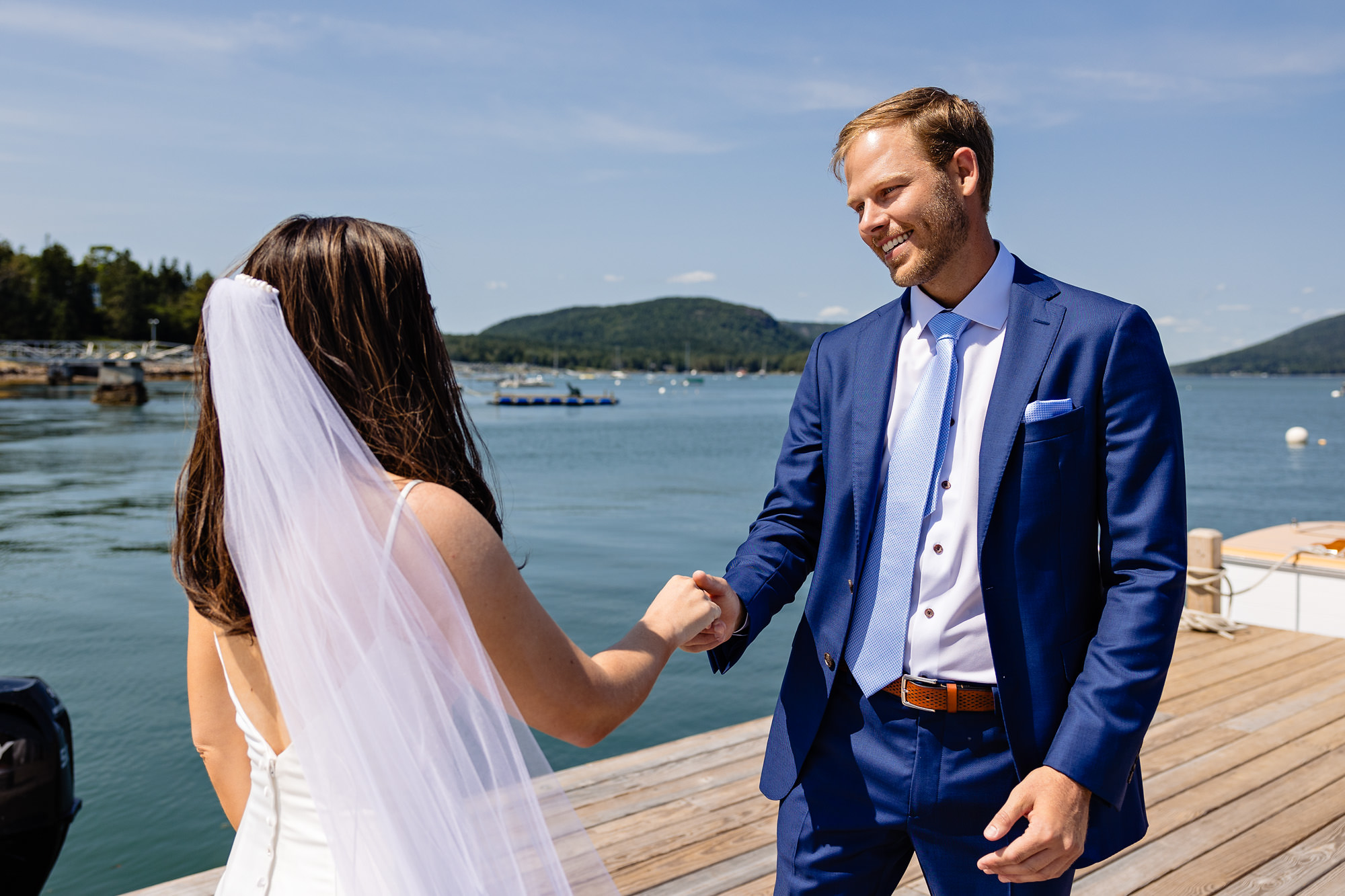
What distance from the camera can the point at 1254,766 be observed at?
3.53m

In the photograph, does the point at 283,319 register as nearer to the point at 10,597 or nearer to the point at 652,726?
the point at 652,726

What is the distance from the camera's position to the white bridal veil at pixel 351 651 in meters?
1.28

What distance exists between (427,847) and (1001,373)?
3.83ft

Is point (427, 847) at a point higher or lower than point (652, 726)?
higher

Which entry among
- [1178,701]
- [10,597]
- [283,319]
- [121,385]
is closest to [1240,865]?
[1178,701]

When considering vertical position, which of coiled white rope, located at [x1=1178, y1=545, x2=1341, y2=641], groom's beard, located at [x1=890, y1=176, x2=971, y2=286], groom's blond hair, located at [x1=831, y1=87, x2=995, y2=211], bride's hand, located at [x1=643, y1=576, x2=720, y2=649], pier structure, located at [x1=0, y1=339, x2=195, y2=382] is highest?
pier structure, located at [x1=0, y1=339, x2=195, y2=382]

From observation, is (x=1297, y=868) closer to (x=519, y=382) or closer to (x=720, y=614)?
(x=720, y=614)

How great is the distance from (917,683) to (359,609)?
0.91 m

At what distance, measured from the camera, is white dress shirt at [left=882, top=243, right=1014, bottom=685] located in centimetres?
157

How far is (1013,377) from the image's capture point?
1.57m

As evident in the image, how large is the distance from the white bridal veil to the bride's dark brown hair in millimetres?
28

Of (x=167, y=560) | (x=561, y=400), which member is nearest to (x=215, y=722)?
(x=167, y=560)

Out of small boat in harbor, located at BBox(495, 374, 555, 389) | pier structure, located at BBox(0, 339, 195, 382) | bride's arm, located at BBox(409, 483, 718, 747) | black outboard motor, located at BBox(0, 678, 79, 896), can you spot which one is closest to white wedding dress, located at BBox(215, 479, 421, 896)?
bride's arm, located at BBox(409, 483, 718, 747)

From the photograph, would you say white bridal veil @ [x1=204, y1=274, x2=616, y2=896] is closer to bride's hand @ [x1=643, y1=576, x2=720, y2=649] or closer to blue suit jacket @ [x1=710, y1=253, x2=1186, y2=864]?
bride's hand @ [x1=643, y1=576, x2=720, y2=649]
